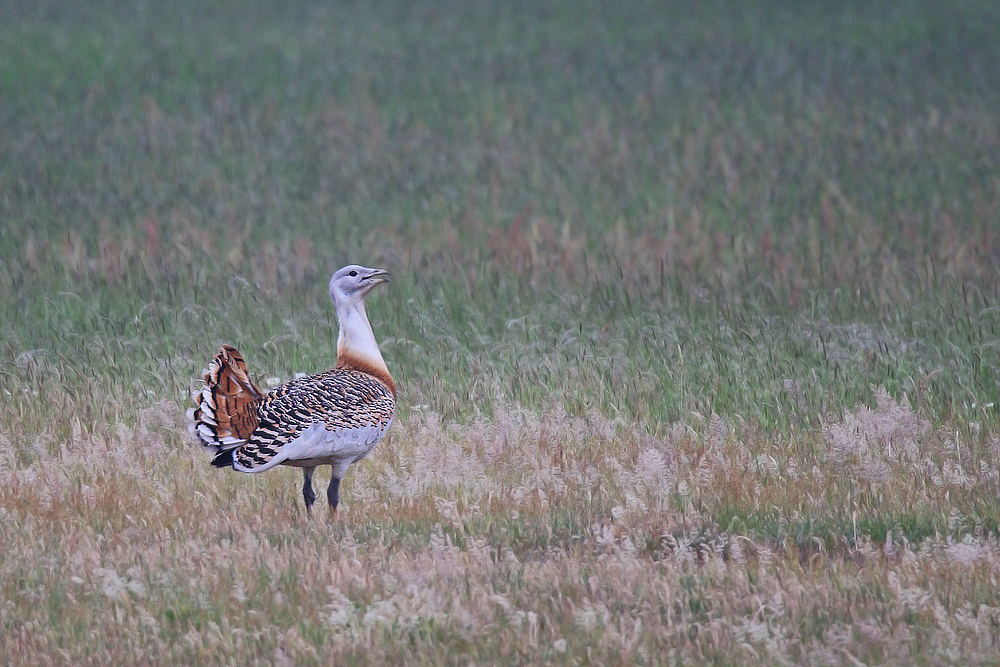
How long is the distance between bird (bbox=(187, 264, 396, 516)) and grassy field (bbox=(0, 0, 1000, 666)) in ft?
1.07

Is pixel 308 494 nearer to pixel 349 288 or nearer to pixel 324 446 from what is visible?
pixel 324 446

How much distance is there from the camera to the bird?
6.28 meters

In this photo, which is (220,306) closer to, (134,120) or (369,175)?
(369,175)

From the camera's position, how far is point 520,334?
32.1ft

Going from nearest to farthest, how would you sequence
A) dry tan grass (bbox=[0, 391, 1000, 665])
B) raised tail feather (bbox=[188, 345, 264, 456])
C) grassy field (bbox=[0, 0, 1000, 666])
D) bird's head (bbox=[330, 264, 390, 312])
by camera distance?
dry tan grass (bbox=[0, 391, 1000, 665])
grassy field (bbox=[0, 0, 1000, 666])
raised tail feather (bbox=[188, 345, 264, 456])
bird's head (bbox=[330, 264, 390, 312])

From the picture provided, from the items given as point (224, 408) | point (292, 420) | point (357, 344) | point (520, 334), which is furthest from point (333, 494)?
point (520, 334)

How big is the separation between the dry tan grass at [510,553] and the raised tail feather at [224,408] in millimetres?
374

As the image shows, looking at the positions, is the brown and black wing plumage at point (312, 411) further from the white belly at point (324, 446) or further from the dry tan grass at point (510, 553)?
the dry tan grass at point (510, 553)

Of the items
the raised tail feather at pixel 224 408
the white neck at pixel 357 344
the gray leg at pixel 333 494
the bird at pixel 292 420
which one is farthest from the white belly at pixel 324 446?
the white neck at pixel 357 344

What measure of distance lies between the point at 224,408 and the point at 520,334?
3.61 meters

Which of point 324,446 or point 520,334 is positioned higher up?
point 324,446

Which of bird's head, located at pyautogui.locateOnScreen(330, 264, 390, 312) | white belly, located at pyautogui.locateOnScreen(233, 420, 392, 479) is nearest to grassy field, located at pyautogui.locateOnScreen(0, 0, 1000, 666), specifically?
white belly, located at pyautogui.locateOnScreen(233, 420, 392, 479)

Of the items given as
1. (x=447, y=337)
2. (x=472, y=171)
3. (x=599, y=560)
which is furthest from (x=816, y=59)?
(x=599, y=560)

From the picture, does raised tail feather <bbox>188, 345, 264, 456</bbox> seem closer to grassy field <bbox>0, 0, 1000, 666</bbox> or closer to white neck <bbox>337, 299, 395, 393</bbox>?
grassy field <bbox>0, 0, 1000, 666</bbox>
